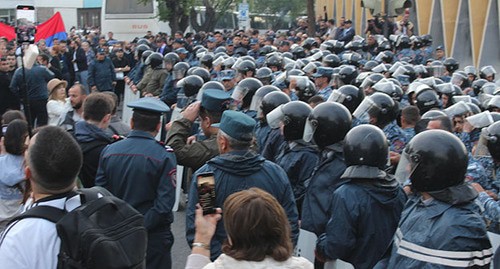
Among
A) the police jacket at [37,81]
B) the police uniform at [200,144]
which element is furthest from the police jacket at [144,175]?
the police jacket at [37,81]

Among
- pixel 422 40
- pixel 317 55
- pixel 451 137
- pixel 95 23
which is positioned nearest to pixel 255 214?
pixel 451 137

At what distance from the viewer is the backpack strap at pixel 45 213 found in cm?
312

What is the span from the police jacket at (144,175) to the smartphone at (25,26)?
185 inches

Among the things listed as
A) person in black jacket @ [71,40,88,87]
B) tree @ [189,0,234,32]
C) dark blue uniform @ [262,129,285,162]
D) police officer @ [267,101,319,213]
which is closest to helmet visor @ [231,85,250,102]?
dark blue uniform @ [262,129,285,162]

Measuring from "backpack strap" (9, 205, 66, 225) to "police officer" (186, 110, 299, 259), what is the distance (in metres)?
1.54

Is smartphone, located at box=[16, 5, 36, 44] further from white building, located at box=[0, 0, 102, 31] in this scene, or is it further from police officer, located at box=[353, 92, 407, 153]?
white building, located at box=[0, 0, 102, 31]

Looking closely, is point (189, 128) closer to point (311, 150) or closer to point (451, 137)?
point (311, 150)

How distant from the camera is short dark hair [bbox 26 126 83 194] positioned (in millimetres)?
3242

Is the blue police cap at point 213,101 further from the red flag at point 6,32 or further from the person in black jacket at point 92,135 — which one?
the red flag at point 6,32

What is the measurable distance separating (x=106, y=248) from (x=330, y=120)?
3.41 meters

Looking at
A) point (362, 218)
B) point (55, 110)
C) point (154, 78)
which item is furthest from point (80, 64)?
point (362, 218)

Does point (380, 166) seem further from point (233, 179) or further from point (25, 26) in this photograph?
point (25, 26)

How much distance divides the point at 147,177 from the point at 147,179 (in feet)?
0.05

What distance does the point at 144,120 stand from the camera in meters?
5.49
